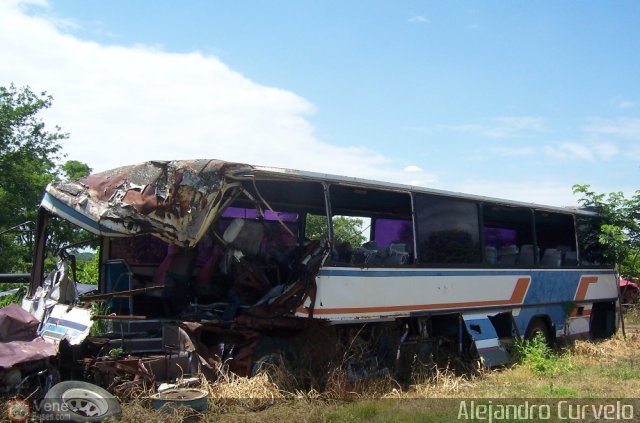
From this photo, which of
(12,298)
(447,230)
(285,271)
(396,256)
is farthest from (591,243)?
(12,298)

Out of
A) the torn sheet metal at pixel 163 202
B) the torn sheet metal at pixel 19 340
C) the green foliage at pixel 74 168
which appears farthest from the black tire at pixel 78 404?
the green foliage at pixel 74 168

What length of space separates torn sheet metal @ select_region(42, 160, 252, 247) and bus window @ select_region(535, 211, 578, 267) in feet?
25.9

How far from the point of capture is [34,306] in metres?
7.41

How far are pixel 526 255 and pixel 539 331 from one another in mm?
1430

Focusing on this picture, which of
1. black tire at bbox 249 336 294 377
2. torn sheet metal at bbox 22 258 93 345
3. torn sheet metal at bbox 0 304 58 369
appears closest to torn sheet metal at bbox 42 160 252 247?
torn sheet metal at bbox 22 258 93 345

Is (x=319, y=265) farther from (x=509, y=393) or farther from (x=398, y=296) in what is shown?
(x=509, y=393)

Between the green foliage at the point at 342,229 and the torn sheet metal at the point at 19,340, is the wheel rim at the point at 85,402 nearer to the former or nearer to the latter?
the torn sheet metal at the point at 19,340

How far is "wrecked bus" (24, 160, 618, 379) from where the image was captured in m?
6.83

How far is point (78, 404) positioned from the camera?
5570 mm

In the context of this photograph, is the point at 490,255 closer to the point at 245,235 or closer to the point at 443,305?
the point at 443,305

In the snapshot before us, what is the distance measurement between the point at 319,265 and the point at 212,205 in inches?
55.3

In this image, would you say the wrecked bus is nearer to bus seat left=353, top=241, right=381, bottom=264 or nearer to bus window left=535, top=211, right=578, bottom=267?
bus seat left=353, top=241, right=381, bottom=264

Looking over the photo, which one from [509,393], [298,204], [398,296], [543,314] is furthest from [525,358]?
[298,204]

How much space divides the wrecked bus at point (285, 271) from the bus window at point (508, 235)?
64 mm
